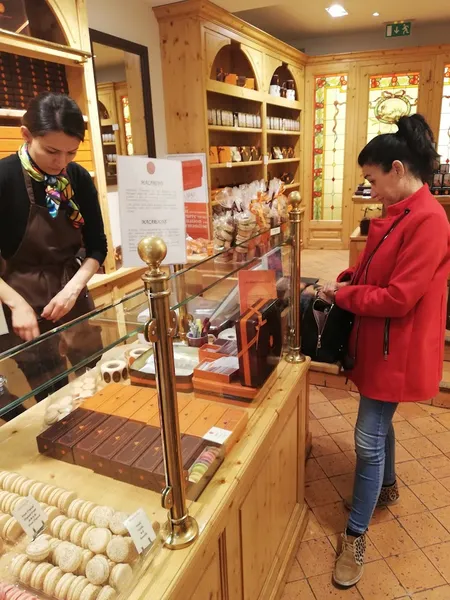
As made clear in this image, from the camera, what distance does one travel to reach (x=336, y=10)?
5.14 meters

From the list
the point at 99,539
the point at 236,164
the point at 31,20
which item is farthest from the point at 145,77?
the point at 99,539

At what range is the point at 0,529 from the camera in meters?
1.01

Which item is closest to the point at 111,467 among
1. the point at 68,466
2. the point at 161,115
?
the point at 68,466

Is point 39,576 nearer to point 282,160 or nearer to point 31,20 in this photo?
point 31,20

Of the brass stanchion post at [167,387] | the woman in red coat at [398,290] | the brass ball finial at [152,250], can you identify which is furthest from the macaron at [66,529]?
the woman in red coat at [398,290]

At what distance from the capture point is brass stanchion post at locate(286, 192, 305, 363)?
1787mm

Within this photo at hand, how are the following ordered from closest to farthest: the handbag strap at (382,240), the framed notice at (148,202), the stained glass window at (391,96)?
1. the framed notice at (148,202)
2. the handbag strap at (382,240)
3. the stained glass window at (391,96)

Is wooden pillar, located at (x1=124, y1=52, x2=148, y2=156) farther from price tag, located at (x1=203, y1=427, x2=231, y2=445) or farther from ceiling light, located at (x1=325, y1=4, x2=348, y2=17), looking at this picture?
price tag, located at (x1=203, y1=427, x2=231, y2=445)

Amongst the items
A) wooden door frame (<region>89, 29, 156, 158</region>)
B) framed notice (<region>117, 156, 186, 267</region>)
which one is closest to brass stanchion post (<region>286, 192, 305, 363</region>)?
framed notice (<region>117, 156, 186, 267</region>)

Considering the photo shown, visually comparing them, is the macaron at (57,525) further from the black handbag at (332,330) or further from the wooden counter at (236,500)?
the black handbag at (332,330)

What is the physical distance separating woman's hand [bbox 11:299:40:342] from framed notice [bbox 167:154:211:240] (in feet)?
2.35

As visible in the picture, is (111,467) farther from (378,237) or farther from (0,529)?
(378,237)

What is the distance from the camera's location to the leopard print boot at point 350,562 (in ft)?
5.71

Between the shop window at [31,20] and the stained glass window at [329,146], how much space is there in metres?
5.34
